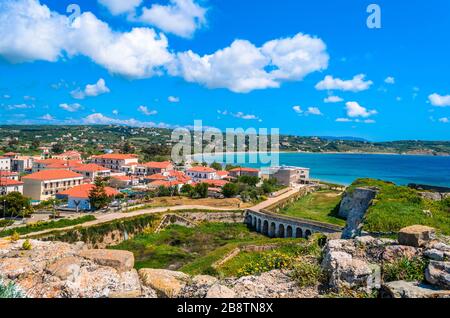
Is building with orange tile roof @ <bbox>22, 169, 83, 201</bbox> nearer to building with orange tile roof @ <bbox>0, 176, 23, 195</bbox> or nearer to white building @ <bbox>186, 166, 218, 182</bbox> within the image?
building with orange tile roof @ <bbox>0, 176, 23, 195</bbox>

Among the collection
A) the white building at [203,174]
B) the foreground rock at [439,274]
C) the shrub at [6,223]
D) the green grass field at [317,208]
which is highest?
the foreground rock at [439,274]

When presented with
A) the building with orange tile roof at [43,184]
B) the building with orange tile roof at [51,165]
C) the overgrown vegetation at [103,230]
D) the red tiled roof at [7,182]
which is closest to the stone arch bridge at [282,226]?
the overgrown vegetation at [103,230]

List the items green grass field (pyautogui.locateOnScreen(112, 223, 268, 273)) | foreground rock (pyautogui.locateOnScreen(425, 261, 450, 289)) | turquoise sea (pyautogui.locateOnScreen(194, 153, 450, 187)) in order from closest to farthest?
foreground rock (pyautogui.locateOnScreen(425, 261, 450, 289)) < green grass field (pyautogui.locateOnScreen(112, 223, 268, 273)) < turquoise sea (pyautogui.locateOnScreen(194, 153, 450, 187))

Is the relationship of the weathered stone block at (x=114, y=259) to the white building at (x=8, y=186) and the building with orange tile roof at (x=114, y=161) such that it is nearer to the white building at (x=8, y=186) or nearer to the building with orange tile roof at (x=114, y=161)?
the white building at (x=8, y=186)

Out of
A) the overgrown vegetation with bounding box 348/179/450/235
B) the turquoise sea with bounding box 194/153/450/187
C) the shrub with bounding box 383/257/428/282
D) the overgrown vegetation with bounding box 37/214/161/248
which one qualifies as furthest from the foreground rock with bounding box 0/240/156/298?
the turquoise sea with bounding box 194/153/450/187

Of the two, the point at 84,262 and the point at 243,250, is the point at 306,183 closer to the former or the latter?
the point at 243,250

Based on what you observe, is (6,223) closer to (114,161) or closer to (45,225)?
(45,225)
